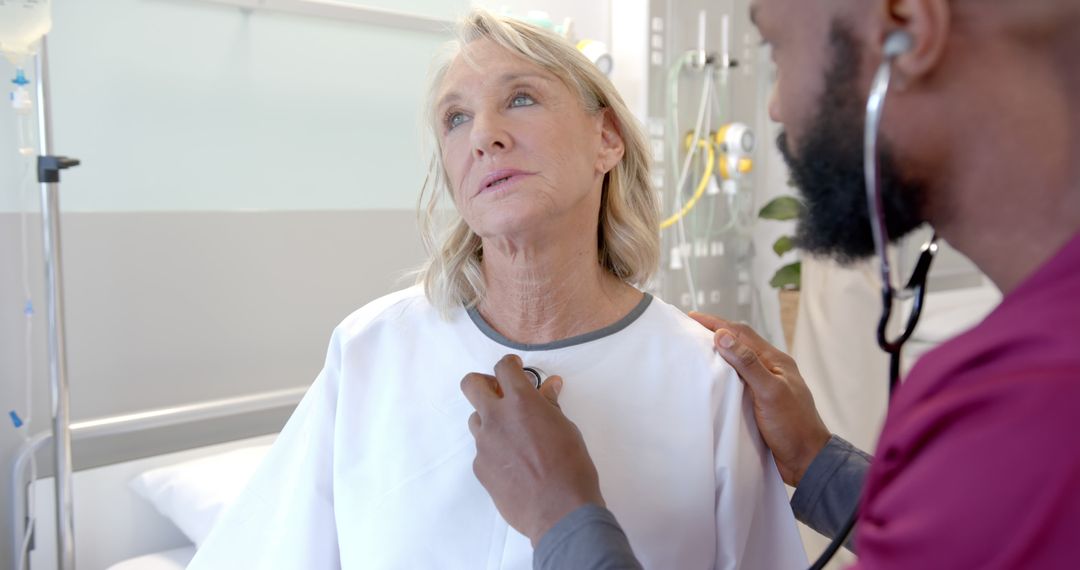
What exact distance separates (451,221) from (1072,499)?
107 cm

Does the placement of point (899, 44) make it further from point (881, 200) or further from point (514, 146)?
point (514, 146)

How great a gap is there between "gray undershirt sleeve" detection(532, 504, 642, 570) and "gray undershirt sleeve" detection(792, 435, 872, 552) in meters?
0.41

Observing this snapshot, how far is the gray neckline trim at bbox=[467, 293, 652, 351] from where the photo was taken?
1.24 m

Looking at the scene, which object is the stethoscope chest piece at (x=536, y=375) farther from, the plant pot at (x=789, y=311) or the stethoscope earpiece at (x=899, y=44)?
the plant pot at (x=789, y=311)

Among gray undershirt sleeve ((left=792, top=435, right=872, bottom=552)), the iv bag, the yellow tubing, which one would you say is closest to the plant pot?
the yellow tubing

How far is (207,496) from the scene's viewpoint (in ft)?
5.72

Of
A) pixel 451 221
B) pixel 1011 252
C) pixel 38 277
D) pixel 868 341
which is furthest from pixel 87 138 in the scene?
pixel 868 341

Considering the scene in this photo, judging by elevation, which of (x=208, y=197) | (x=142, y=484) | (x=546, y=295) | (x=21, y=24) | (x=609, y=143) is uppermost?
(x=21, y=24)

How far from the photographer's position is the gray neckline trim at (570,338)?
1241 mm

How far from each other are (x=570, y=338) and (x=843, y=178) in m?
0.64

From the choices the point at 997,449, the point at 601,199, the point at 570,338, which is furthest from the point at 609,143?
the point at 997,449

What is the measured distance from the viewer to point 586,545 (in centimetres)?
80

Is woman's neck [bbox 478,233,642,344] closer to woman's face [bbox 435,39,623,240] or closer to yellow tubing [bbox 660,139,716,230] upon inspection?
woman's face [bbox 435,39,623,240]

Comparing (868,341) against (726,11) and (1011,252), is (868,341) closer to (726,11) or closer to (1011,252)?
(726,11)
